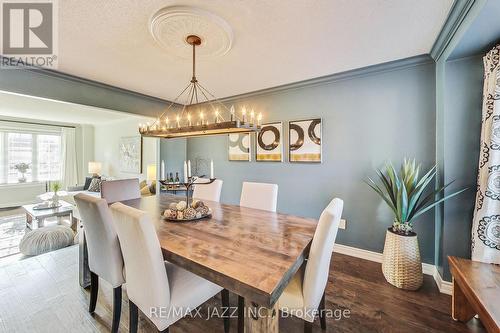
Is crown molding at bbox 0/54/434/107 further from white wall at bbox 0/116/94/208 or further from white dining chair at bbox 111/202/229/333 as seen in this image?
white wall at bbox 0/116/94/208

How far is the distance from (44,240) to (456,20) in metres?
4.93

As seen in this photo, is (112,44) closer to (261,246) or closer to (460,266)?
(261,246)

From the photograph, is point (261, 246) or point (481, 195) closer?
point (261, 246)

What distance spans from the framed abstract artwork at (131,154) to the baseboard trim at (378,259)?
4.87 meters

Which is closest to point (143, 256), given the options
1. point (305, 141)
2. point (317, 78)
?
point (305, 141)

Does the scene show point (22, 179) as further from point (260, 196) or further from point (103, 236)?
point (260, 196)

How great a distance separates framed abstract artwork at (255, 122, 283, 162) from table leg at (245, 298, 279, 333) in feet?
7.76

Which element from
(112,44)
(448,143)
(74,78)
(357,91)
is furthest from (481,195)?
(74,78)

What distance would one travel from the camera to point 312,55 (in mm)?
2133

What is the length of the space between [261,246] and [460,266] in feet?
5.23

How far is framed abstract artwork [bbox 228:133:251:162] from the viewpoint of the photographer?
11.4ft

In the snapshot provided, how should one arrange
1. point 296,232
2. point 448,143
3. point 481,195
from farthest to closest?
point 448,143
point 481,195
point 296,232

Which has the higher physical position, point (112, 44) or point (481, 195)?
point (112, 44)

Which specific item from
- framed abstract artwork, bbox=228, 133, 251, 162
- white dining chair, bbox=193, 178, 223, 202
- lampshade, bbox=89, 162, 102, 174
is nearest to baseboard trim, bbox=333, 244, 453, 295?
white dining chair, bbox=193, 178, 223, 202
